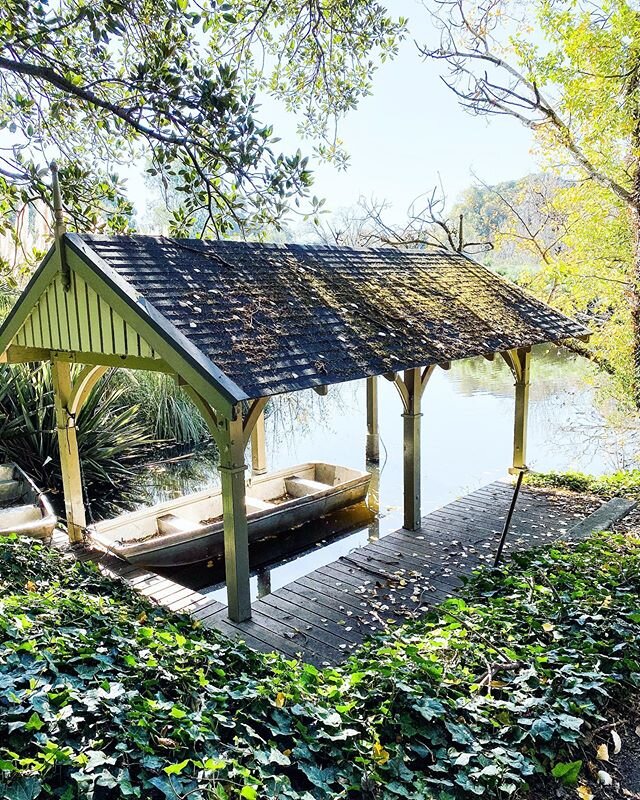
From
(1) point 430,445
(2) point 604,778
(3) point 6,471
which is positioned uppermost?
(3) point 6,471

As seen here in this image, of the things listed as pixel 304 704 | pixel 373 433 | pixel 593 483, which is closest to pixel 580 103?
pixel 593 483

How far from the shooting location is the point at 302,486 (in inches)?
359

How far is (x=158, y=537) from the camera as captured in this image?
693 cm

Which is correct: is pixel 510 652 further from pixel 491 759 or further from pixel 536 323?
pixel 536 323

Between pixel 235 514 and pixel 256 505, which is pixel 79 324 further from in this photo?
pixel 256 505

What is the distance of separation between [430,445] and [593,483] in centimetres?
620

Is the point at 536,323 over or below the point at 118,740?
over

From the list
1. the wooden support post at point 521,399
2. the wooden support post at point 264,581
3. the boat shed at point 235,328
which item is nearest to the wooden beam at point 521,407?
the wooden support post at point 521,399

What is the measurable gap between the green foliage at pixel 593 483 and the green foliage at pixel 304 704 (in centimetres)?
438

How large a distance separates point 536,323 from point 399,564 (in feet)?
14.4

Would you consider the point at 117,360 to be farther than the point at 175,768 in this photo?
Yes

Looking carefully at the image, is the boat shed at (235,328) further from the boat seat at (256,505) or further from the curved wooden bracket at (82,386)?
the boat seat at (256,505)

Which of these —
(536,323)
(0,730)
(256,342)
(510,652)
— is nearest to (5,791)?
(0,730)

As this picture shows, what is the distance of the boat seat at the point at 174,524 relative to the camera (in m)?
7.09
